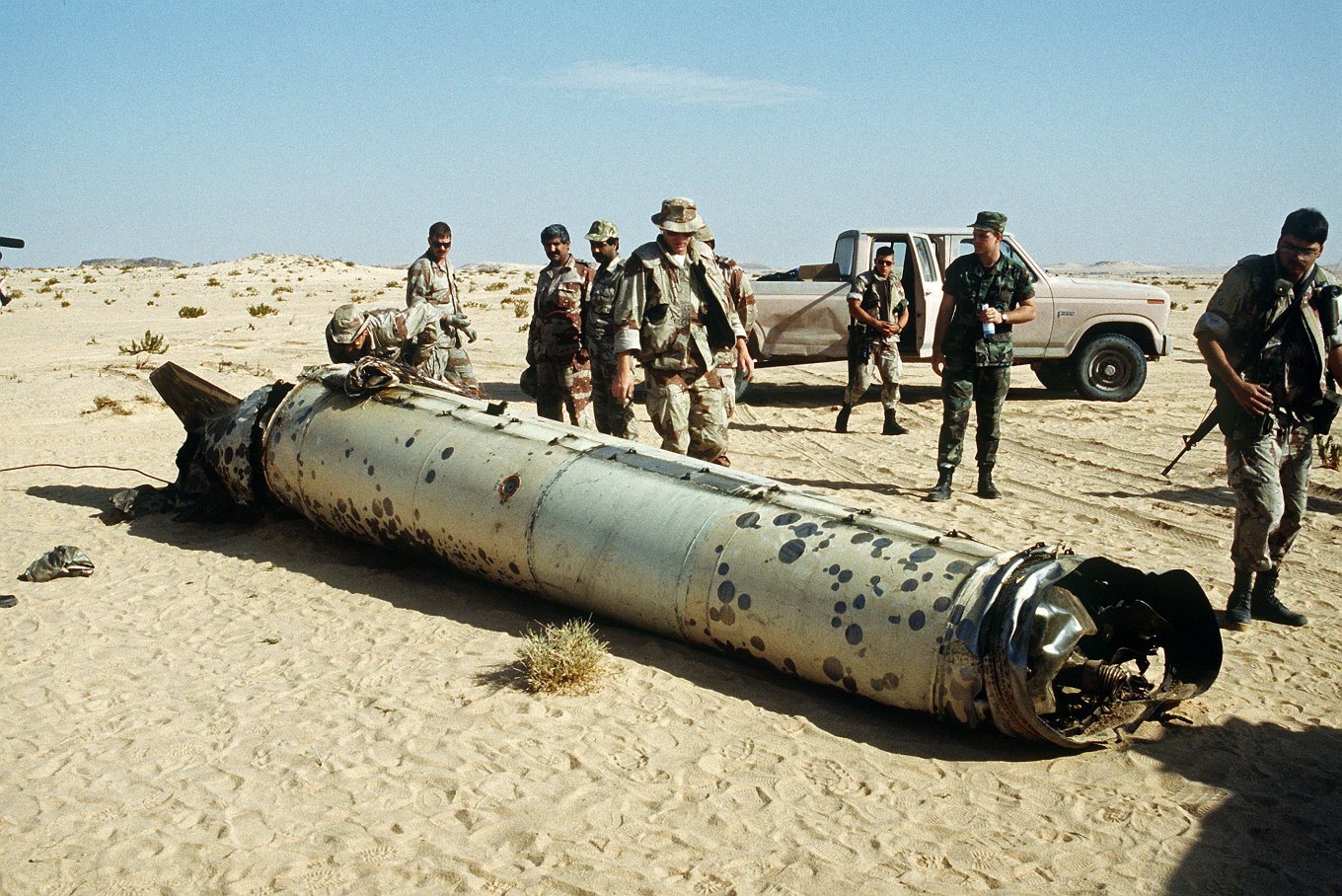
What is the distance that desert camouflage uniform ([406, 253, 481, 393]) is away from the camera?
7.96 m

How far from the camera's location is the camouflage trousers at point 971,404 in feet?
25.5

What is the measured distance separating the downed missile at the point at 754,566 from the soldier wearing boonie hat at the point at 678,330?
0.88 m

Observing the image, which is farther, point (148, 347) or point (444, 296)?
point (148, 347)

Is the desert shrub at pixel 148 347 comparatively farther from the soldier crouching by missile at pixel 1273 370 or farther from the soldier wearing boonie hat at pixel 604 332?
the soldier crouching by missile at pixel 1273 370

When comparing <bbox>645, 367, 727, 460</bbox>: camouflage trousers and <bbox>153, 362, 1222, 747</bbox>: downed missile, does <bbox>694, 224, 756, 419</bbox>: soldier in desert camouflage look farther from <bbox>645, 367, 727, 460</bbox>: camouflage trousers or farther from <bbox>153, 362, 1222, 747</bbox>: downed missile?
<bbox>153, 362, 1222, 747</bbox>: downed missile

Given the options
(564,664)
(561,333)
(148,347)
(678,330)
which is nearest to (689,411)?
(678,330)

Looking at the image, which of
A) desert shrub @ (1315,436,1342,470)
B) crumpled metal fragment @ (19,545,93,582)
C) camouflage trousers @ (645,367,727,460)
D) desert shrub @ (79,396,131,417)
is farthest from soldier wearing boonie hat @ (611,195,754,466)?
desert shrub @ (79,396,131,417)

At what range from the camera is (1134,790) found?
3.90 metres

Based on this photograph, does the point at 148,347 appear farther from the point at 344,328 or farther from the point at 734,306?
the point at 734,306

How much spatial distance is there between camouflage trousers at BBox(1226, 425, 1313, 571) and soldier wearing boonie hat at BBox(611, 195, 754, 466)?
8.87ft

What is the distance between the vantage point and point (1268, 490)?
520cm

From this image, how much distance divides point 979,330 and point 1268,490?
108 inches

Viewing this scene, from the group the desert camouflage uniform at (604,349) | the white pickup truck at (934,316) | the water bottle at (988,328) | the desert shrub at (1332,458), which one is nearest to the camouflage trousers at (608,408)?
the desert camouflage uniform at (604,349)

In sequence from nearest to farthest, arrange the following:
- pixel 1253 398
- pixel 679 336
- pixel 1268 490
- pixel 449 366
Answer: pixel 1253 398
pixel 1268 490
pixel 679 336
pixel 449 366
